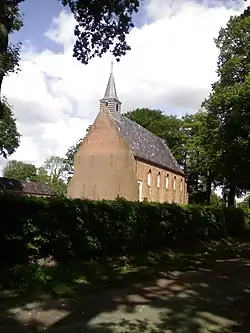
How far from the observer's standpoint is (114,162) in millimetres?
54625

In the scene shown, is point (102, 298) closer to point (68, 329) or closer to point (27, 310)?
point (27, 310)

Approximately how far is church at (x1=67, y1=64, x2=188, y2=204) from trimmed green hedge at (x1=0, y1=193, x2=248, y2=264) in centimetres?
3026

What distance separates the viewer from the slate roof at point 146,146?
185 ft

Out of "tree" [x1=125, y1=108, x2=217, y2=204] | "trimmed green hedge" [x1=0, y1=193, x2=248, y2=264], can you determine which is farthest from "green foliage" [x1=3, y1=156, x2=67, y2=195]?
"trimmed green hedge" [x1=0, y1=193, x2=248, y2=264]


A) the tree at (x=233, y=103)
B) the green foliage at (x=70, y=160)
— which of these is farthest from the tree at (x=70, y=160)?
the tree at (x=233, y=103)

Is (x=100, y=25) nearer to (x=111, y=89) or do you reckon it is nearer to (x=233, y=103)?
(x=233, y=103)

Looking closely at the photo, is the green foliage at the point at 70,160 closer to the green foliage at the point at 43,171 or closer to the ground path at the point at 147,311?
the green foliage at the point at 43,171

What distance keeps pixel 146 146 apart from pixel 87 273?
4758 centimetres

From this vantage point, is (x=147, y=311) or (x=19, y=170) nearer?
(x=147, y=311)

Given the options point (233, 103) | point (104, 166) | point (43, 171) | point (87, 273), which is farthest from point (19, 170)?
point (87, 273)

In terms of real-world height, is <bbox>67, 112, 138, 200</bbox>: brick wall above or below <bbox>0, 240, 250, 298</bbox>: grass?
above

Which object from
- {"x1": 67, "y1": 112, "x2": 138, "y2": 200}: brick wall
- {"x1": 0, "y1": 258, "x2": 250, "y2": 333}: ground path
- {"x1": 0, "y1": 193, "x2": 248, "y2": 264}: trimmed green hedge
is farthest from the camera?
{"x1": 67, "y1": 112, "x2": 138, "y2": 200}: brick wall

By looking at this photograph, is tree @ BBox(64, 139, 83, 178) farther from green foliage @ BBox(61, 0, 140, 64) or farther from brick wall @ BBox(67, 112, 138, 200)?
green foliage @ BBox(61, 0, 140, 64)

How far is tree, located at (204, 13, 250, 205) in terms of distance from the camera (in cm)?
3142
